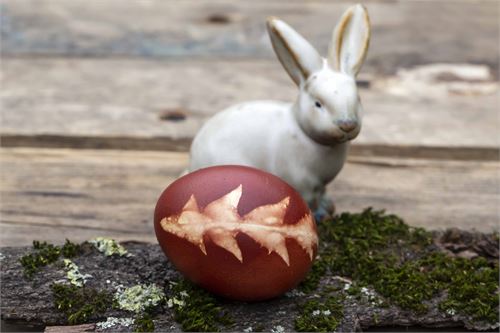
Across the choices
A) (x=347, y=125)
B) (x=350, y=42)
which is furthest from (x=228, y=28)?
(x=347, y=125)

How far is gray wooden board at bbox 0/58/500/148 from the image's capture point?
6.13ft

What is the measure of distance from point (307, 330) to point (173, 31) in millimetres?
1442

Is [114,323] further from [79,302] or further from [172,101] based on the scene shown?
[172,101]

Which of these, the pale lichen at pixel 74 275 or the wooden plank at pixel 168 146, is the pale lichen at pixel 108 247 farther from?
the wooden plank at pixel 168 146

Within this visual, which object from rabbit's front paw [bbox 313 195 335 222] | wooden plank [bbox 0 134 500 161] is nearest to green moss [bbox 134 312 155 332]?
rabbit's front paw [bbox 313 195 335 222]

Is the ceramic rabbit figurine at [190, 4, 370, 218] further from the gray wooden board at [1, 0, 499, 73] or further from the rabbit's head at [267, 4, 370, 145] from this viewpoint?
the gray wooden board at [1, 0, 499, 73]

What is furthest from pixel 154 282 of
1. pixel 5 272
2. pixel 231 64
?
pixel 231 64

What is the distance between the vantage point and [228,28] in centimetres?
247

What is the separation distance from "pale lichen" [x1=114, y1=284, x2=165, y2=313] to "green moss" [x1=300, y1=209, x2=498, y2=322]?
0.22 metres

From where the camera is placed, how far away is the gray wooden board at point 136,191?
4.96ft

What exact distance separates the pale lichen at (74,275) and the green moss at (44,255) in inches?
1.1

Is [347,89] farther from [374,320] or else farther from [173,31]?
[173,31]

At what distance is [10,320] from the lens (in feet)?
3.99

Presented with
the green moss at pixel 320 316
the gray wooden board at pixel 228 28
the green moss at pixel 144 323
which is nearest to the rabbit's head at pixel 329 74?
the green moss at pixel 320 316
